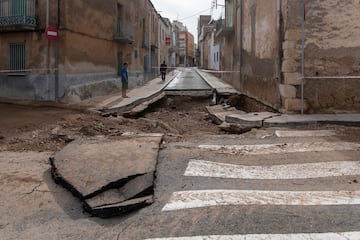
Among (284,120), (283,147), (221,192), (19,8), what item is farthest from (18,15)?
(221,192)

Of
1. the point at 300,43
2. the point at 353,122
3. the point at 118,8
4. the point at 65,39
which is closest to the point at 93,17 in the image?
the point at 65,39

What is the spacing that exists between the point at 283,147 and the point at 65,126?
18.8 feet

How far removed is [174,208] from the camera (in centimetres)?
448

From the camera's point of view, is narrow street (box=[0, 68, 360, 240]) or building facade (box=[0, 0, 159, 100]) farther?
building facade (box=[0, 0, 159, 100])

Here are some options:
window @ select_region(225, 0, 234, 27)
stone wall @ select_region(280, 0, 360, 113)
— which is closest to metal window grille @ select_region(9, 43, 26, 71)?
stone wall @ select_region(280, 0, 360, 113)

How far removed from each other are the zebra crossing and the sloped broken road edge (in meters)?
0.46

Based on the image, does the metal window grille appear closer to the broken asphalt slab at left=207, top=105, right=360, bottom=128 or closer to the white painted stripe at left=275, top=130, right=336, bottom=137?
the broken asphalt slab at left=207, top=105, right=360, bottom=128

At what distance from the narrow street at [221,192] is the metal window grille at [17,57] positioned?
596 cm

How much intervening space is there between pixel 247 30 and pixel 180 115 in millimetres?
4535

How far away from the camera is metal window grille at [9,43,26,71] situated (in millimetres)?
14062

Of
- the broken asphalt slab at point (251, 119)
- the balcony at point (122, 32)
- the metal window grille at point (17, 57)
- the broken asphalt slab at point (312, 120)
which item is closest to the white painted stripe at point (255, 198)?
the broken asphalt slab at point (312, 120)

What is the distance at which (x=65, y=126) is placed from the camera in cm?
1032

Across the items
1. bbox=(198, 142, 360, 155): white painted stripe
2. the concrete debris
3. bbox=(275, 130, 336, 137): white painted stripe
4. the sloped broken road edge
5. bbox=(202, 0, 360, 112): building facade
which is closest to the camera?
the sloped broken road edge

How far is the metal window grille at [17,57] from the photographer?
46.1 feet
